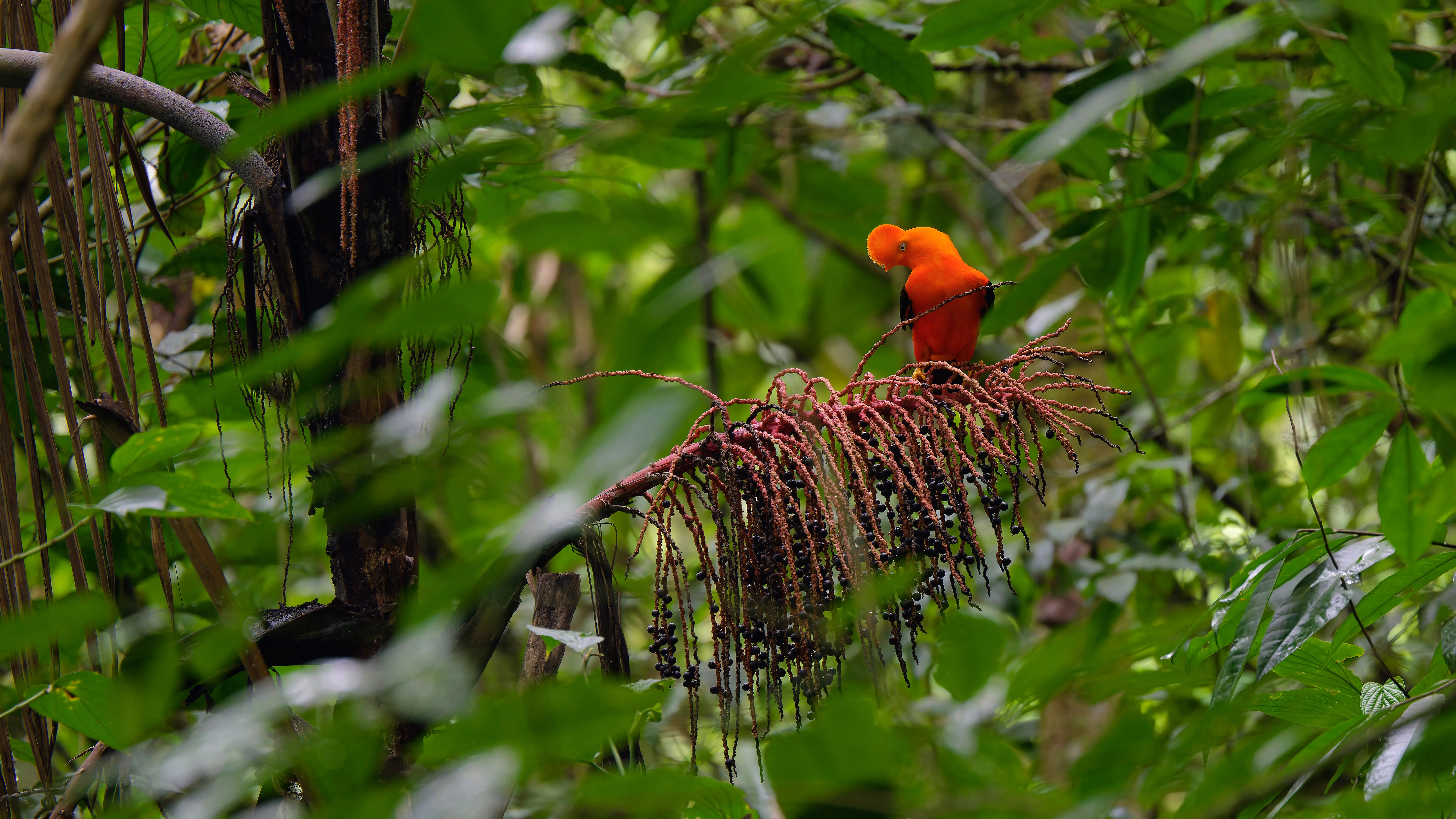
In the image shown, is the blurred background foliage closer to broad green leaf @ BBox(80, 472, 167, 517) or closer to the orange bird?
broad green leaf @ BBox(80, 472, 167, 517)

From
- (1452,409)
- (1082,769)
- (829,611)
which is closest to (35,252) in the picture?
(829,611)

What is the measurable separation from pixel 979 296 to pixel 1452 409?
1463mm

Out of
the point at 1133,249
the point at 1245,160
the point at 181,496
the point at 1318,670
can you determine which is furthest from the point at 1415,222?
the point at 181,496

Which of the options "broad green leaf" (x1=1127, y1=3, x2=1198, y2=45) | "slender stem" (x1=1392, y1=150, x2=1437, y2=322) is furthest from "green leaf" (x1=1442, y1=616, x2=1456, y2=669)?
"broad green leaf" (x1=1127, y1=3, x2=1198, y2=45)

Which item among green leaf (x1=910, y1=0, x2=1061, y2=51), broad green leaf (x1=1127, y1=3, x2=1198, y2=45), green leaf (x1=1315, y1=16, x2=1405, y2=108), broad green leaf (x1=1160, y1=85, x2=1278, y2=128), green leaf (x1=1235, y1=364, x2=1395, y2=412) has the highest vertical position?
green leaf (x1=910, y1=0, x2=1061, y2=51)

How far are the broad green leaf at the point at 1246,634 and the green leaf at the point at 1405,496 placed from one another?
0.41 feet

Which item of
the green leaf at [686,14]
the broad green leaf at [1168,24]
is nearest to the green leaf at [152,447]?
the green leaf at [686,14]

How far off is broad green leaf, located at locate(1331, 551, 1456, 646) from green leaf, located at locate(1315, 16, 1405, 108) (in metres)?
0.39

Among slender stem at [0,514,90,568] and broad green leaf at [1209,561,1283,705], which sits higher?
slender stem at [0,514,90,568]

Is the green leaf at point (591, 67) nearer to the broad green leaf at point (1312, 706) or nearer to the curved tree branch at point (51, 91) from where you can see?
the curved tree branch at point (51, 91)

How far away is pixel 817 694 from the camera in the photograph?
0.78 meters

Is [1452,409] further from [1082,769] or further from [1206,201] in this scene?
[1206,201]

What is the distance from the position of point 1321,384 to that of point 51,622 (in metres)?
0.91

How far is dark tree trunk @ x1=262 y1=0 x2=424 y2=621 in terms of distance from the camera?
83 centimetres
